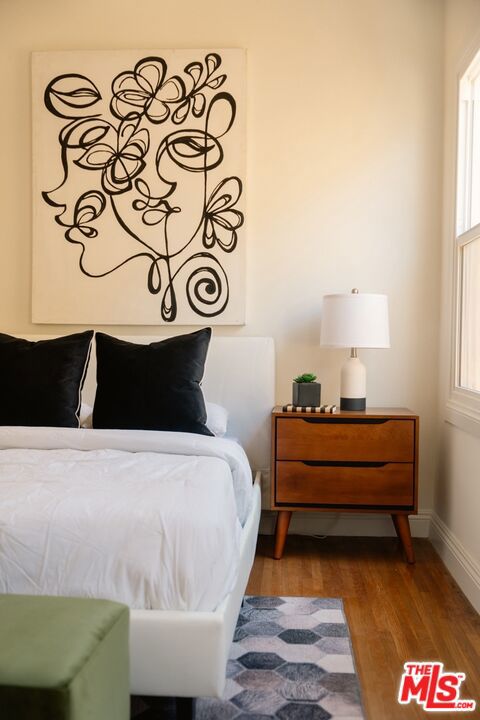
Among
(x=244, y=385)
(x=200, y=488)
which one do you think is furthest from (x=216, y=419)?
(x=200, y=488)

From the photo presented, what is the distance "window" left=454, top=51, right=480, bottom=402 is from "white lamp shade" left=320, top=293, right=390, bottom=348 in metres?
0.34

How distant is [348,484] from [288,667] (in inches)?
45.7

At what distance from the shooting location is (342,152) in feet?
11.4

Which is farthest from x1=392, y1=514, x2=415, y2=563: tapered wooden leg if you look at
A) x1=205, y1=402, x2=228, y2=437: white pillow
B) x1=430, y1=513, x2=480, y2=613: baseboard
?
x1=205, y1=402, x2=228, y2=437: white pillow

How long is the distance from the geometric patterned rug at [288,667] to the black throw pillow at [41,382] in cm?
108

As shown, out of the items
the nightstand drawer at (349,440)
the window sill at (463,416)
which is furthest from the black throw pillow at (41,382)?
the window sill at (463,416)

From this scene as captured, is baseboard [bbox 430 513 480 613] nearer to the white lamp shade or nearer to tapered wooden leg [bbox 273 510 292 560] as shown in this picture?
tapered wooden leg [bbox 273 510 292 560]

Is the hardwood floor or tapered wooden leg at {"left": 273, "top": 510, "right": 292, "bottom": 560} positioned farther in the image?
tapered wooden leg at {"left": 273, "top": 510, "right": 292, "bottom": 560}

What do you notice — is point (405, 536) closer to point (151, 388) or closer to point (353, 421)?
point (353, 421)

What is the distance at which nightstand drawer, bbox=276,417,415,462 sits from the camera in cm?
309

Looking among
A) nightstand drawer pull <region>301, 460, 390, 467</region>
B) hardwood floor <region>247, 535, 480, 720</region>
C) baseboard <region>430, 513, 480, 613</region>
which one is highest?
nightstand drawer pull <region>301, 460, 390, 467</region>

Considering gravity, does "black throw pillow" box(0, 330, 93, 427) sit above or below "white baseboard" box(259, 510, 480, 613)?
above

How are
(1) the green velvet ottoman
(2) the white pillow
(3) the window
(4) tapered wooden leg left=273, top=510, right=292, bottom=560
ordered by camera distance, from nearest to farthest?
(1) the green velvet ottoman < (3) the window < (2) the white pillow < (4) tapered wooden leg left=273, top=510, right=292, bottom=560

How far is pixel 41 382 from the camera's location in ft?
9.34
